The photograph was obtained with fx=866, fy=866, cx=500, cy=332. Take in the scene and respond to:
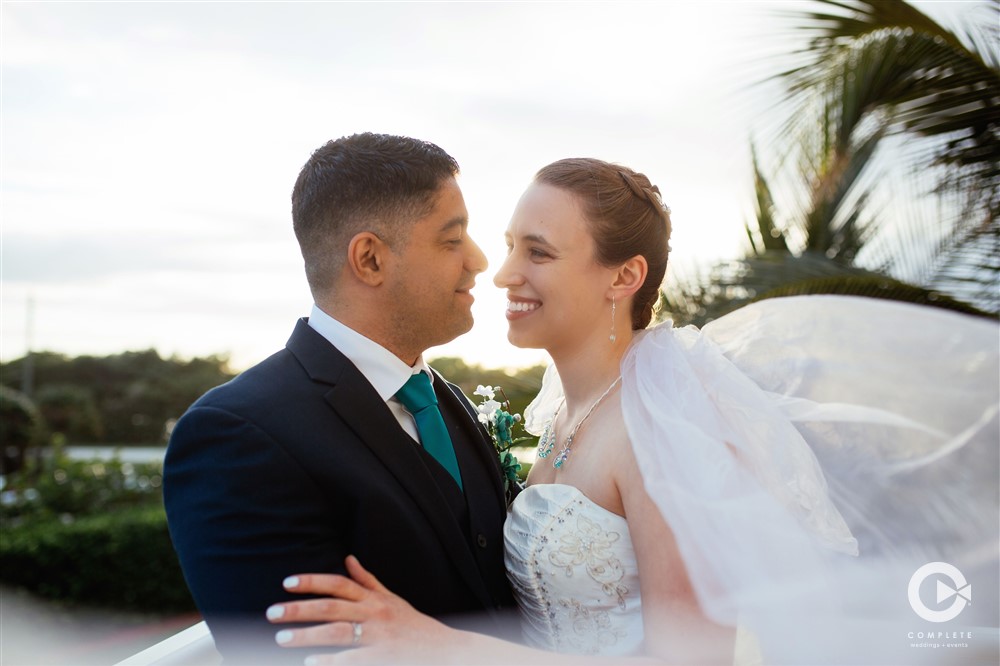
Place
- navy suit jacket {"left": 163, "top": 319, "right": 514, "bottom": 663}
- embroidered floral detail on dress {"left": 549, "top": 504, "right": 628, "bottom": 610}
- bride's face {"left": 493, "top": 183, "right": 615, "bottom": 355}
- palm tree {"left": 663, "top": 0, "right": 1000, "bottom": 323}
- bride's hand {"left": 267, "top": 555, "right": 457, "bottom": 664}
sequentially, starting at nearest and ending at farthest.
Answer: bride's hand {"left": 267, "top": 555, "right": 457, "bottom": 664}, navy suit jacket {"left": 163, "top": 319, "right": 514, "bottom": 663}, embroidered floral detail on dress {"left": 549, "top": 504, "right": 628, "bottom": 610}, bride's face {"left": 493, "top": 183, "right": 615, "bottom": 355}, palm tree {"left": 663, "top": 0, "right": 1000, "bottom": 323}

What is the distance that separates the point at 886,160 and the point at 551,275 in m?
4.16

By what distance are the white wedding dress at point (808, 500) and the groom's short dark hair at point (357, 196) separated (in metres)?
0.86

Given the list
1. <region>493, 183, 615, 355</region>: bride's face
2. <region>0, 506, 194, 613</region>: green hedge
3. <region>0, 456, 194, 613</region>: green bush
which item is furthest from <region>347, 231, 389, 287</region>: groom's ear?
<region>0, 506, 194, 613</region>: green hedge

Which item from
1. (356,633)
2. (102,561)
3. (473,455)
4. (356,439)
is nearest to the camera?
(356,633)

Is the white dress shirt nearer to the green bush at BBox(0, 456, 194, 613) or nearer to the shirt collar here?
the shirt collar

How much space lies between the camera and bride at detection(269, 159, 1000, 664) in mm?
2215

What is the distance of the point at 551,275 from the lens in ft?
9.00

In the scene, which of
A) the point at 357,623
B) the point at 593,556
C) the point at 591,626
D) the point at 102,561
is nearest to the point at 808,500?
the point at 593,556

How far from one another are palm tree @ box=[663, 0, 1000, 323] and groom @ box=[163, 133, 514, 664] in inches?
110

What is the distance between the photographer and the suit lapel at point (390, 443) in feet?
7.50

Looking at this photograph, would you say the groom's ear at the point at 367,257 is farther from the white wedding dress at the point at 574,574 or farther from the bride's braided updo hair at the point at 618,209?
the white wedding dress at the point at 574,574

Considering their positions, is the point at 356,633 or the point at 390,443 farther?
the point at 390,443

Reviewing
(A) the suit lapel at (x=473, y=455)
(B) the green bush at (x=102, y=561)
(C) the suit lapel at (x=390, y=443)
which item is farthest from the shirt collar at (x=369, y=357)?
(B) the green bush at (x=102, y=561)

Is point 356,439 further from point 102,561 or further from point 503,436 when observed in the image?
point 102,561
